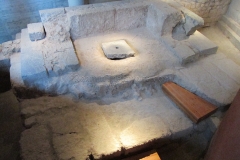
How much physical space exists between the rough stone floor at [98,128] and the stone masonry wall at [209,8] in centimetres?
306

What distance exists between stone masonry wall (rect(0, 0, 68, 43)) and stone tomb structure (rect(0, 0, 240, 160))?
1.90 meters

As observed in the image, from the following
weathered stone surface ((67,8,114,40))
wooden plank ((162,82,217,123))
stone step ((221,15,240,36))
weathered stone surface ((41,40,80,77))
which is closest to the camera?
wooden plank ((162,82,217,123))

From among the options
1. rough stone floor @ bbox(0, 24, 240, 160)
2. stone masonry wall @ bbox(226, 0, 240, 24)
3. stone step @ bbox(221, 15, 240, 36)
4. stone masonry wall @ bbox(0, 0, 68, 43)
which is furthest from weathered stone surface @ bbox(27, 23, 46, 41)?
stone masonry wall @ bbox(226, 0, 240, 24)

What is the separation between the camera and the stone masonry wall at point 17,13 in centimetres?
518

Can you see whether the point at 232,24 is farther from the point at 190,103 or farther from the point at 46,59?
the point at 46,59

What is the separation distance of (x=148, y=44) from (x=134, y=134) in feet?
6.53

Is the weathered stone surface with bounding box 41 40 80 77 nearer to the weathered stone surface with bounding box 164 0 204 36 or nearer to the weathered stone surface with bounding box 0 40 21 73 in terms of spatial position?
the weathered stone surface with bounding box 0 40 21 73

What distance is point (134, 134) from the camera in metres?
2.73

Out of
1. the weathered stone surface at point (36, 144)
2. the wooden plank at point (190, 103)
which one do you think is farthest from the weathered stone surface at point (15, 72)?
the wooden plank at point (190, 103)

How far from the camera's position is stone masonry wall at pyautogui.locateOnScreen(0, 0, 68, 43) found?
5184 millimetres

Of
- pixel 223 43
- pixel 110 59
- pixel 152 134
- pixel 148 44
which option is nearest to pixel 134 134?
pixel 152 134

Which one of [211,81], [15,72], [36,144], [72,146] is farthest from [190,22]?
[36,144]

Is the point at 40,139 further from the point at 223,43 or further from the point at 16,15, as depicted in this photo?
the point at 223,43

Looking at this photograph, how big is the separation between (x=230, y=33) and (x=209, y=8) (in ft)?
A: 2.92
